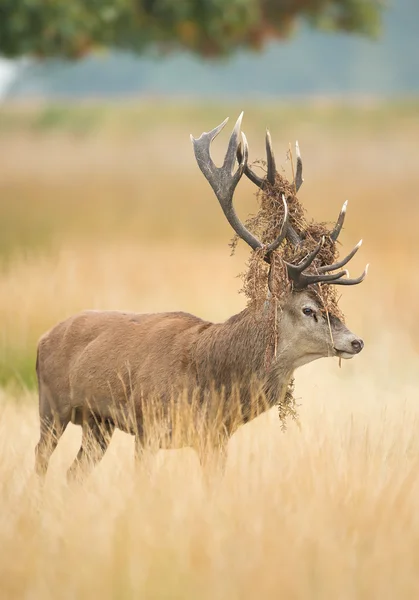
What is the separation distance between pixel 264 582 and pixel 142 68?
98141 millimetres

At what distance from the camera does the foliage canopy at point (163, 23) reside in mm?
13586

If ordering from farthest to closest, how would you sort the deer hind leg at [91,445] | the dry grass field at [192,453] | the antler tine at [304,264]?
1. the deer hind leg at [91,445]
2. the antler tine at [304,264]
3. the dry grass field at [192,453]

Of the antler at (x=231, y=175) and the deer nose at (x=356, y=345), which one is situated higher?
the antler at (x=231, y=175)

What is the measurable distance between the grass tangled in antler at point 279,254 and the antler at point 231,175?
59 mm

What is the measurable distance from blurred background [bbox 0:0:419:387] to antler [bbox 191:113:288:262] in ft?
7.65

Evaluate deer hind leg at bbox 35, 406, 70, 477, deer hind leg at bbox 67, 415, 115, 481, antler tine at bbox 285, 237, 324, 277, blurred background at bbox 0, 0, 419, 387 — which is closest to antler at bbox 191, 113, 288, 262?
antler tine at bbox 285, 237, 324, 277

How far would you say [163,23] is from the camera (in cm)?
1577

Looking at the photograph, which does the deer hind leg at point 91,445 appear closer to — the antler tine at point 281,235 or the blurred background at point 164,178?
the antler tine at point 281,235

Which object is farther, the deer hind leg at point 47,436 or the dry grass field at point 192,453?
the deer hind leg at point 47,436

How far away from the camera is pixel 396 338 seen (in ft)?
37.9

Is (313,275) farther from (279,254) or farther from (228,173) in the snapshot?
(228,173)

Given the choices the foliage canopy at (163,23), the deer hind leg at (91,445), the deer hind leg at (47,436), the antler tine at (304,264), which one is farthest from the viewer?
the foliage canopy at (163,23)

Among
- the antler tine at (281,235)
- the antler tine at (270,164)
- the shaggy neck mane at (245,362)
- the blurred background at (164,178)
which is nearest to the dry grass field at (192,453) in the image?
the blurred background at (164,178)

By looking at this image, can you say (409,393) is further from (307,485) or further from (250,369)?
(307,485)
